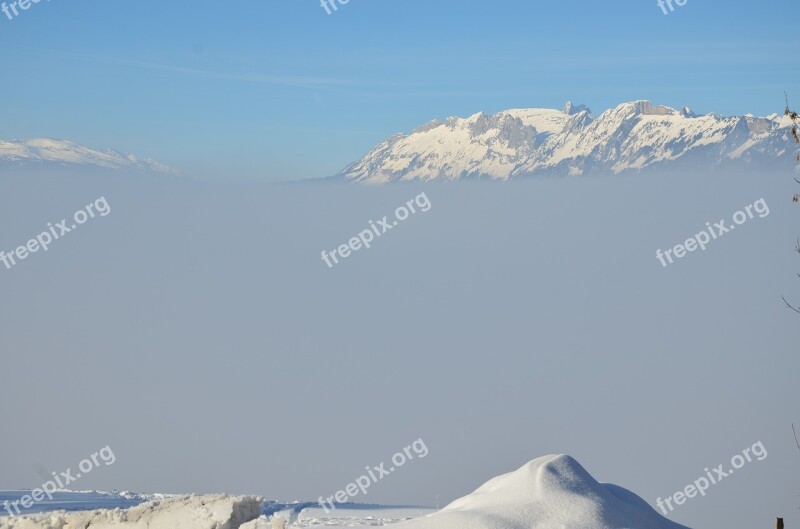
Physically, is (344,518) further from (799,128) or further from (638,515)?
(799,128)

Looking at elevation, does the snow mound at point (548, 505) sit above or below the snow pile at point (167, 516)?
below

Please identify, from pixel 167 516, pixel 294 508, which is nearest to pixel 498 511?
pixel 167 516

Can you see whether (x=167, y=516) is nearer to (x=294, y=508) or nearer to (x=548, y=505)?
(x=548, y=505)

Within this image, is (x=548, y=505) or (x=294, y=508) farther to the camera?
(x=294, y=508)

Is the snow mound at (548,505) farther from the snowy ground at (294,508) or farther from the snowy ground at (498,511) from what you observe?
the snowy ground at (294,508)

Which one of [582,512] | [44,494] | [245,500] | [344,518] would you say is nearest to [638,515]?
[582,512]

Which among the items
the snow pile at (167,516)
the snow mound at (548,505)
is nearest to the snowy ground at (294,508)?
the snow mound at (548,505)
